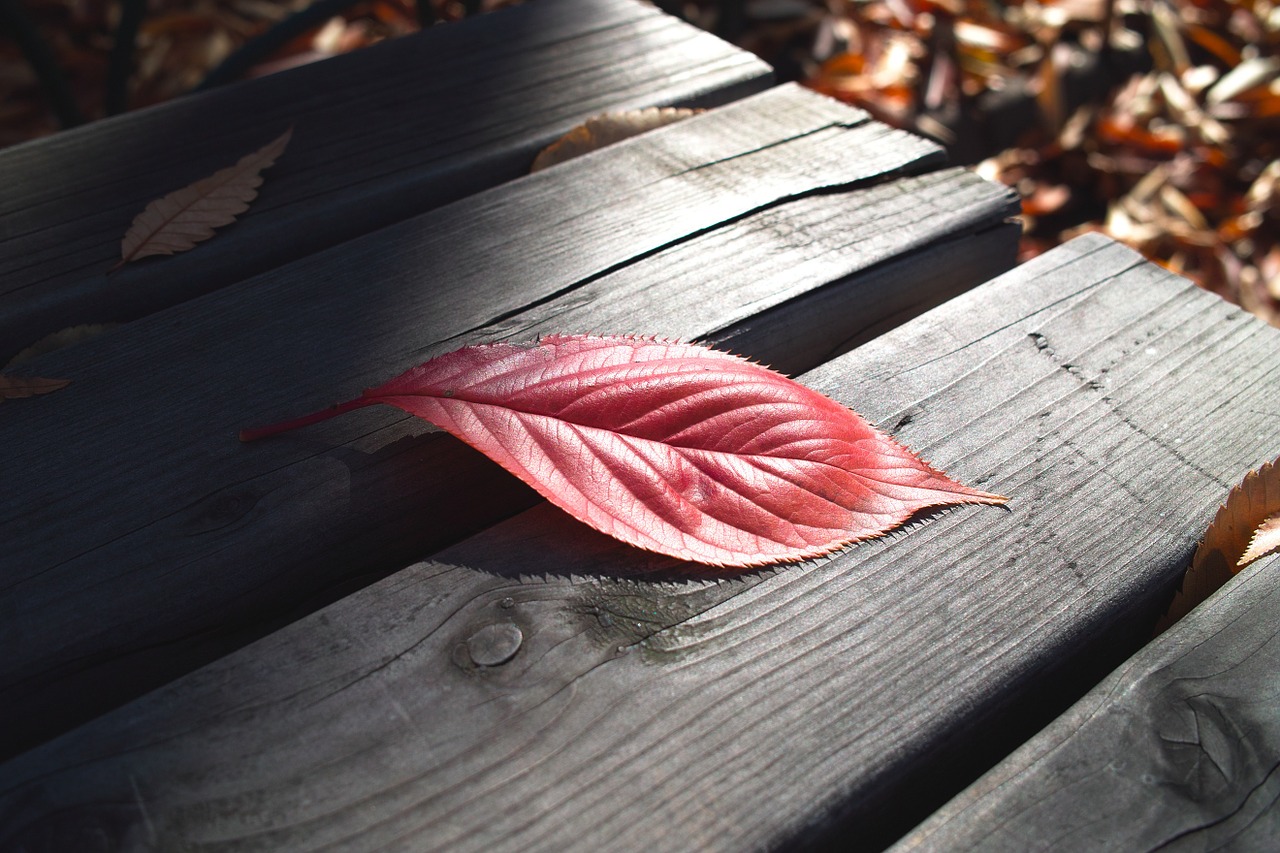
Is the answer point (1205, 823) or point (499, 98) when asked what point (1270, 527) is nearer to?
point (1205, 823)

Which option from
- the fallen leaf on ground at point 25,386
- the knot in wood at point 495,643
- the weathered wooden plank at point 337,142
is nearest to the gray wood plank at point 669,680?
the knot in wood at point 495,643

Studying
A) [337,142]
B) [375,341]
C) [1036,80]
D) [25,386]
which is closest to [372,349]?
[375,341]

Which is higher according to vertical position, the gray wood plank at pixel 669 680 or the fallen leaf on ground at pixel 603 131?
the fallen leaf on ground at pixel 603 131

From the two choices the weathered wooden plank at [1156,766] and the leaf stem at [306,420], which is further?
the leaf stem at [306,420]

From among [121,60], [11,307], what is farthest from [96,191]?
[121,60]

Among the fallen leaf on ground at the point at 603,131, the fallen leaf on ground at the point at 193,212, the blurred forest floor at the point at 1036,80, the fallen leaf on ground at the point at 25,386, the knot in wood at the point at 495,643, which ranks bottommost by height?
the blurred forest floor at the point at 1036,80

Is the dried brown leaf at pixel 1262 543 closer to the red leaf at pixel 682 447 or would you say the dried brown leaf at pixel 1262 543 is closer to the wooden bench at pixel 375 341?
the red leaf at pixel 682 447

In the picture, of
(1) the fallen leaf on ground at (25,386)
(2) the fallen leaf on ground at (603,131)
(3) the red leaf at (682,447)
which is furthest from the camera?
(2) the fallen leaf on ground at (603,131)
